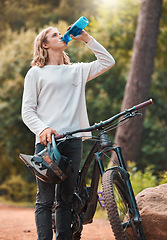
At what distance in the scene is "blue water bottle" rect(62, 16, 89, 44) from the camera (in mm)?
3197

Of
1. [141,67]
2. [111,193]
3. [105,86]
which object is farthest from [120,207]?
[105,86]

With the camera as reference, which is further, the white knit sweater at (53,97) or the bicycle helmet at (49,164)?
the white knit sweater at (53,97)

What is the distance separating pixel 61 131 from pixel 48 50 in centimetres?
72

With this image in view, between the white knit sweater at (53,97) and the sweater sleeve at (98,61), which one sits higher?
the sweater sleeve at (98,61)

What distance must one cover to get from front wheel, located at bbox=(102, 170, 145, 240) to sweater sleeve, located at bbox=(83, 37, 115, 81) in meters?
0.96

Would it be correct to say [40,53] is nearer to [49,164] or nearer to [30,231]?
[49,164]

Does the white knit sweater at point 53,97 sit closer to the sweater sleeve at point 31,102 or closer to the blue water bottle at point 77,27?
the sweater sleeve at point 31,102

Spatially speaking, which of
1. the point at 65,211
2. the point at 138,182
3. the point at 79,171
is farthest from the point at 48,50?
the point at 138,182

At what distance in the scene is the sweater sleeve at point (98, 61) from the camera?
11.0 feet

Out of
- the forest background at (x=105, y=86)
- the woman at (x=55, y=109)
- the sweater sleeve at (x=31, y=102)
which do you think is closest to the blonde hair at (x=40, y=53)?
the woman at (x=55, y=109)

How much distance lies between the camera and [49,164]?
2926 millimetres

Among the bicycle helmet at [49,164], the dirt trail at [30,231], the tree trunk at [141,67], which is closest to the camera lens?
the bicycle helmet at [49,164]

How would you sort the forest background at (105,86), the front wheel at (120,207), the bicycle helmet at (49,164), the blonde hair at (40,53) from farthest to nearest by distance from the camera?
the forest background at (105,86)
the blonde hair at (40,53)
the bicycle helmet at (49,164)
the front wheel at (120,207)

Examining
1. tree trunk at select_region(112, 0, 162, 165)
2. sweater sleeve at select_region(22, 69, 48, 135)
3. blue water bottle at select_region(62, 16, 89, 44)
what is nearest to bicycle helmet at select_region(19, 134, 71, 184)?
sweater sleeve at select_region(22, 69, 48, 135)
